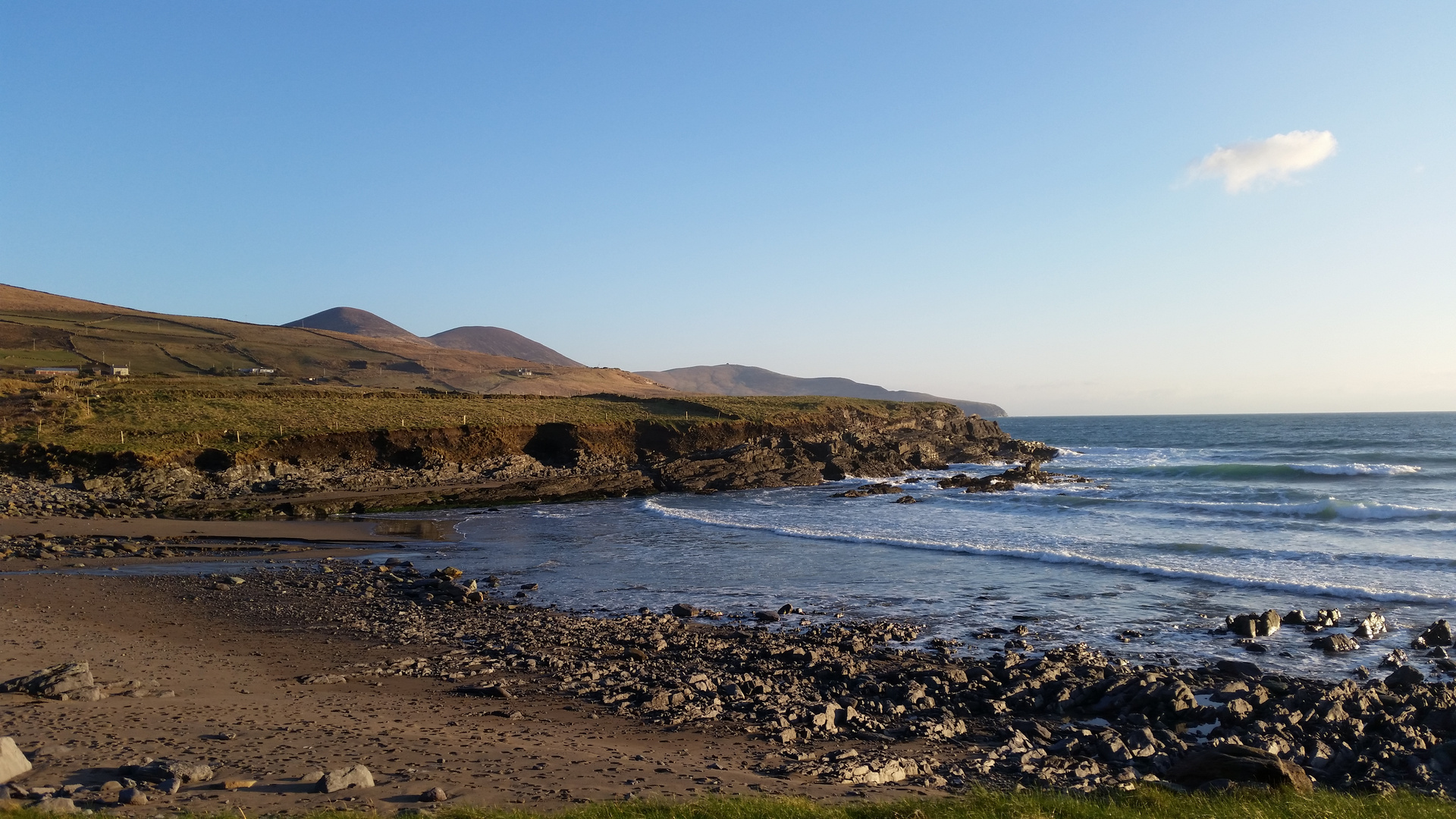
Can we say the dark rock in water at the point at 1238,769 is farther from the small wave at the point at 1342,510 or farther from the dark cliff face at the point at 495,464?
the dark cliff face at the point at 495,464

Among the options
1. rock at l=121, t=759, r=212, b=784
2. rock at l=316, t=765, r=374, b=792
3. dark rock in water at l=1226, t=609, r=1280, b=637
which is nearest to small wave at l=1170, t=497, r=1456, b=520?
dark rock in water at l=1226, t=609, r=1280, b=637

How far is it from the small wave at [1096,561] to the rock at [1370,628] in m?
2.79

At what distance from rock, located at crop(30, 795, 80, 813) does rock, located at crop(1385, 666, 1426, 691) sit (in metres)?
16.0

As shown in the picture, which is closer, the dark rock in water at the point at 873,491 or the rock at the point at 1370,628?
the rock at the point at 1370,628

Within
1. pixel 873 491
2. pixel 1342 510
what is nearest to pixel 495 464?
pixel 873 491

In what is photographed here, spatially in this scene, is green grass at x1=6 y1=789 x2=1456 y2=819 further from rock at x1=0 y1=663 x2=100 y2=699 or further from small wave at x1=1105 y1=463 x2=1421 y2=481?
small wave at x1=1105 y1=463 x2=1421 y2=481

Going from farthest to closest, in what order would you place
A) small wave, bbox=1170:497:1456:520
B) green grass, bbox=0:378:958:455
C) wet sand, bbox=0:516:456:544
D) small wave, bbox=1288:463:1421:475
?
small wave, bbox=1288:463:1421:475 → green grass, bbox=0:378:958:455 → small wave, bbox=1170:497:1456:520 → wet sand, bbox=0:516:456:544

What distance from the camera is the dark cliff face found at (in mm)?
38344

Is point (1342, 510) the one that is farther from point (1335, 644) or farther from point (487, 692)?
point (487, 692)

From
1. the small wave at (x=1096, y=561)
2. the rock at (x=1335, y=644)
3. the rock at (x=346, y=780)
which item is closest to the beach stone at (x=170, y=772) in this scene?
the rock at (x=346, y=780)

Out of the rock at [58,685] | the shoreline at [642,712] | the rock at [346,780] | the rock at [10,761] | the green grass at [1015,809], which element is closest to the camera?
the green grass at [1015,809]

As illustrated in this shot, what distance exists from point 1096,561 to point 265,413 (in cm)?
4742

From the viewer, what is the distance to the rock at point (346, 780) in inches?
293

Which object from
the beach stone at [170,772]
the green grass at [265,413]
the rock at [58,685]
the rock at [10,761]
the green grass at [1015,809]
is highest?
the green grass at [265,413]
